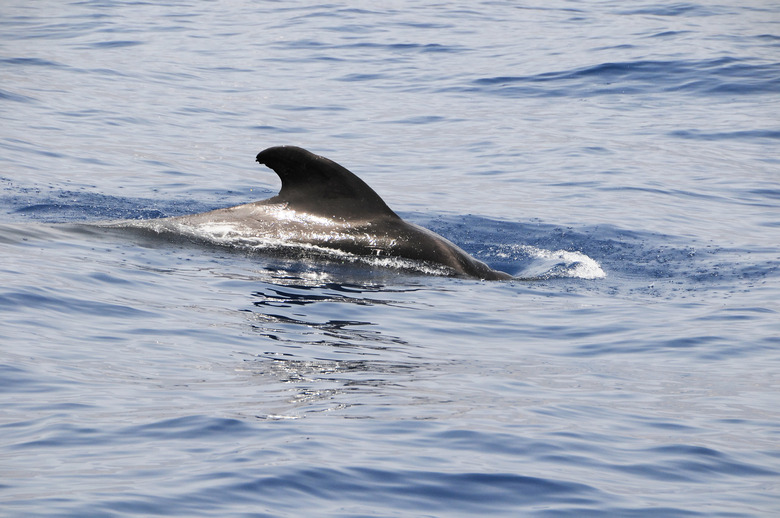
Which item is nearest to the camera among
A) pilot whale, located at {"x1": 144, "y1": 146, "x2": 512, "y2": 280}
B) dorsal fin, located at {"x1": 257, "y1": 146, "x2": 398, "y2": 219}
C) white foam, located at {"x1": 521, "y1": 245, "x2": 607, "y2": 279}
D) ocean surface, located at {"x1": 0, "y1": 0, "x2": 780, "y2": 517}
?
ocean surface, located at {"x1": 0, "y1": 0, "x2": 780, "y2": 517}

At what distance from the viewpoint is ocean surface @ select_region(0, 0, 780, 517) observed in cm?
612

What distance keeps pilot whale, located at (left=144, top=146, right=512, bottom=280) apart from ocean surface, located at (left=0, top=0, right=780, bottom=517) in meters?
0.31

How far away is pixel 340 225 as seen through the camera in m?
12.2

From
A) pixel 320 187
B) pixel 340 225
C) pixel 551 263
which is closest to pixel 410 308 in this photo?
pixel 340 225

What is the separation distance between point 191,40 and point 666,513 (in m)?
30.8

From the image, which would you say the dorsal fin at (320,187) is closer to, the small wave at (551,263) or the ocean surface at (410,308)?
the ocean surface at (410,308)

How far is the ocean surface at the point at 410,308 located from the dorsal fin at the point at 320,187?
0.67m

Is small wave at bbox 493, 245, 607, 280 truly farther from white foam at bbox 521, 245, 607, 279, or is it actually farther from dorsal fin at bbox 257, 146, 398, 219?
dorsal fin at bbox 257, 146, 398, 219

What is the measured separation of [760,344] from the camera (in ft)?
32.9

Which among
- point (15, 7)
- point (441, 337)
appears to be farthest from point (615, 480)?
point (15, 7)

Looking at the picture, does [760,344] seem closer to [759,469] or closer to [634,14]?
[759,469]

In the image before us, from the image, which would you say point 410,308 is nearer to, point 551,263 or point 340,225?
point 340,225

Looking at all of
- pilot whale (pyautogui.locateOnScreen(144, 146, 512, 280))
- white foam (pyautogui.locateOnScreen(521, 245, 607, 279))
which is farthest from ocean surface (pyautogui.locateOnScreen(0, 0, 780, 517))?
pilot whale (pyautogui.locateOnScreen(144, 146, 512, 280))

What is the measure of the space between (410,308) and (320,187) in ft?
6.98
